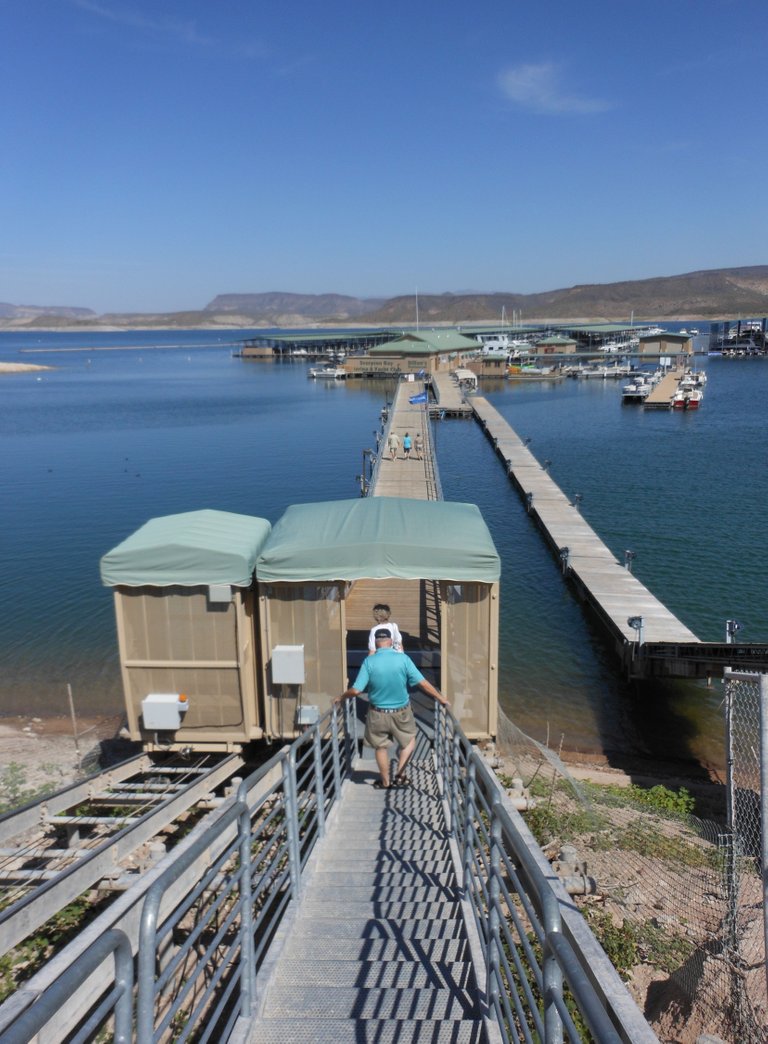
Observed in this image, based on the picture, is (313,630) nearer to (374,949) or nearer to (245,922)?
(374,949)

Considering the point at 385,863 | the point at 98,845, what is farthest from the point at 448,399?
the point at 385,863

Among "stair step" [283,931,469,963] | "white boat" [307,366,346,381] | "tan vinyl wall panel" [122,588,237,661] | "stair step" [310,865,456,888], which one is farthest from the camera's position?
"white boat" [307,366,346,381]

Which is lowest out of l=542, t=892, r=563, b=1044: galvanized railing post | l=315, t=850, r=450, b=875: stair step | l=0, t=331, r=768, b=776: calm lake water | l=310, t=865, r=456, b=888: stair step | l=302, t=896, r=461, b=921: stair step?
l=0, t=331, r=768, b=776: calm lake water

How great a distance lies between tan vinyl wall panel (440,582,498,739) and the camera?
9.31 metres

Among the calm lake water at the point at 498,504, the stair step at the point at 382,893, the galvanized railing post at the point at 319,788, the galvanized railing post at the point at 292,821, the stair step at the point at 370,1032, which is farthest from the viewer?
the calm lake water at the point at 498,504

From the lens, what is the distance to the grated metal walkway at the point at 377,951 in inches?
149

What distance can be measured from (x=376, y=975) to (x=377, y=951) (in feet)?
1.12

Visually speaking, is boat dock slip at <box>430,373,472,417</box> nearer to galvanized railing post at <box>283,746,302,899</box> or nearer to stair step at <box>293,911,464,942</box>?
galvanized railing post at <box>283,746,302,899</box>

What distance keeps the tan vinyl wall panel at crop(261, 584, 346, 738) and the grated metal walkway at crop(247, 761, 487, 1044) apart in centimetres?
279

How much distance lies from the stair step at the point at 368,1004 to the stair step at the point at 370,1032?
2.8 inches

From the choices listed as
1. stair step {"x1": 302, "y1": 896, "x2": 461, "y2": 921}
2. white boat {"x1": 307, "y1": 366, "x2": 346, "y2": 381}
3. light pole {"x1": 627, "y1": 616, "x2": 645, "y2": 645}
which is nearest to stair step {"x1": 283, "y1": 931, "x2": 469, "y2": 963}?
stair step {"x1": 302, "y1": 896, "x2": 461, "y2": 921}

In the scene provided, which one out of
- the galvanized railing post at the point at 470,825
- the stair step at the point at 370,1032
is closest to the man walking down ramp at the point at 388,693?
the galvanized railing post at the point at 470,825

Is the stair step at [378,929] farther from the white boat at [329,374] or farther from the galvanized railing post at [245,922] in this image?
the white boat at [329,374]

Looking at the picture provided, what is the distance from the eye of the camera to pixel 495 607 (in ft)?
30.4
